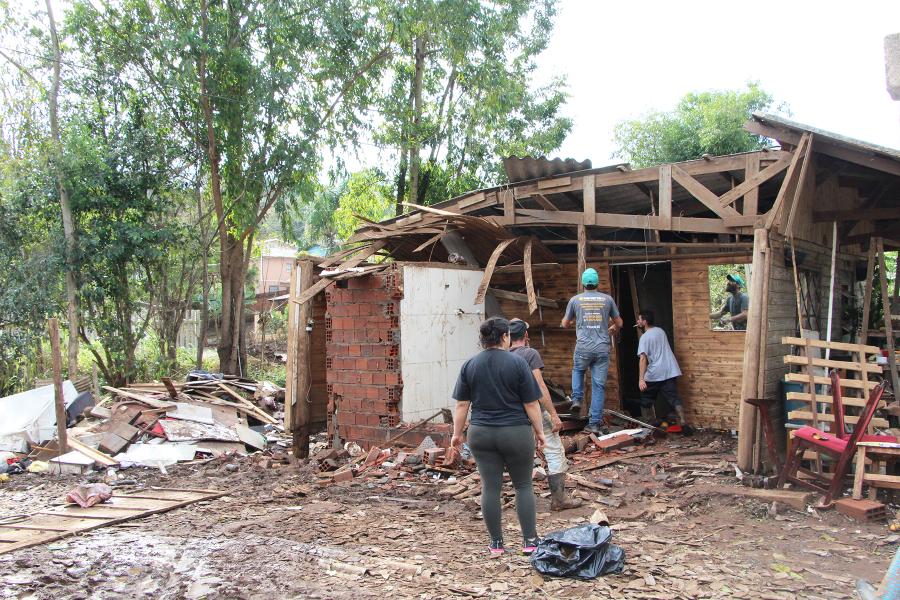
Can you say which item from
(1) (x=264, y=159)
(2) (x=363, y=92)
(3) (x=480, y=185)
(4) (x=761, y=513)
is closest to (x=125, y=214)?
(1) (x=264, y=159)

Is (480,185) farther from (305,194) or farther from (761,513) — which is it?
(761,513)

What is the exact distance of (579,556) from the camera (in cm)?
460

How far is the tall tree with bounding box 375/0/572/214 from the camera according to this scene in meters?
16.7

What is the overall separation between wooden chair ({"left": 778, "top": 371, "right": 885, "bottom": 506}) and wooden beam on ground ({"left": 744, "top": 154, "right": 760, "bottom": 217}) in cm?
220

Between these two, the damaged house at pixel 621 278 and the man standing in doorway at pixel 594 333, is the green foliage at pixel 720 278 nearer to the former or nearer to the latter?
the damaged house at pixel 621 278

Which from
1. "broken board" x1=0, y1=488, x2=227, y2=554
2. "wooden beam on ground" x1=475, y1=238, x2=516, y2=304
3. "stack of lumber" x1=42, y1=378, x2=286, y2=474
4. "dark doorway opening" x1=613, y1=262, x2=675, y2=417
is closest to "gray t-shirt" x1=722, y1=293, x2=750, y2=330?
"dark doorway opening" x1=613, y1=262, x2=675, y2=417

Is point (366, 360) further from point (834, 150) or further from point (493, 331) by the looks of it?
point (834, 150)

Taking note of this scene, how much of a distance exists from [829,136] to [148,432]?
962cm

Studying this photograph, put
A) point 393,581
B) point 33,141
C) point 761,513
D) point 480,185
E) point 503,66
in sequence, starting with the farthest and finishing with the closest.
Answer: point 480,185 → point 503,66 → point 33,141 → point 761,513 → point 393,581

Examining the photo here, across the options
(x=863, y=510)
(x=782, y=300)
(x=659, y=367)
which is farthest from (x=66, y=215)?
(x=863, y=510)

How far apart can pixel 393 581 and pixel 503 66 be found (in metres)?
15.7

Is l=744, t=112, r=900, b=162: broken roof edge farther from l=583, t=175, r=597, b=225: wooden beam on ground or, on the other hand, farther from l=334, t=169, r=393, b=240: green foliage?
l=334, t=169, r=393, b=240: green foliage

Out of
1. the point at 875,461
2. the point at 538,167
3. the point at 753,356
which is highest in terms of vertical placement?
the point at 538,167

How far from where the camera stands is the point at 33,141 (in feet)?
43.7
